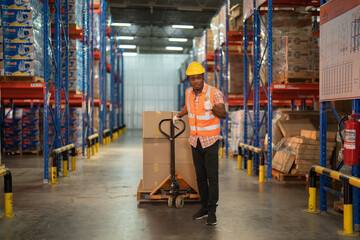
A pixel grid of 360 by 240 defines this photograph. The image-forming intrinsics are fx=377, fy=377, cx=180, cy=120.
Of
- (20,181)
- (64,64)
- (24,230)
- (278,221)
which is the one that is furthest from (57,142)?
(278,221)

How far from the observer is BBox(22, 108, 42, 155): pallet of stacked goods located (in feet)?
42.9

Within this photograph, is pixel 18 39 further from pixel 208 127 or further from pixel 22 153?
pixel 22 153

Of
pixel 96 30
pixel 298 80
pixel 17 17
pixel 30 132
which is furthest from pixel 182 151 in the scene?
pixel 96 30

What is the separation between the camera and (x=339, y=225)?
4.66m

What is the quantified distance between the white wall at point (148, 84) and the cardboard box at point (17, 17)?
28.9 m

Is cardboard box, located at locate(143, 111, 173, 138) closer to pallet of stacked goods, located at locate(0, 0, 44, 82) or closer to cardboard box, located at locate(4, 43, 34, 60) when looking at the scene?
pallet of stacked goods, located at locate(0, 0, 44, 82)

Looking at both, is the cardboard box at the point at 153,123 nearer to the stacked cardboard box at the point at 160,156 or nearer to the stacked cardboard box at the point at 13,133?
the stacked cardboard box at the point at 160,156

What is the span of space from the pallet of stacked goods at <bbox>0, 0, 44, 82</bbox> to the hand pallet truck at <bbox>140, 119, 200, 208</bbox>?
341cm

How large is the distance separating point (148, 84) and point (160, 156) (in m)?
31.6

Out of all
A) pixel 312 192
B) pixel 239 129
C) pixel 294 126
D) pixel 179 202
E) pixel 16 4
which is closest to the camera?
pixel 312 192


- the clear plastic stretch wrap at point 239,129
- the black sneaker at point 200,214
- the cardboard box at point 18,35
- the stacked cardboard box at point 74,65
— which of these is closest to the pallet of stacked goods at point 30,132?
the stacked cardboard box at point 74,65

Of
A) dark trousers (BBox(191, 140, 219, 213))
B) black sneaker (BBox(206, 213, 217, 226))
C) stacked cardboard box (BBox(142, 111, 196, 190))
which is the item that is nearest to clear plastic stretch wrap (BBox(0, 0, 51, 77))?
stacked cardboard box (BBox(142, 111, 196, 190))

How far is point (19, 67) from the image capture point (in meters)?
7.46

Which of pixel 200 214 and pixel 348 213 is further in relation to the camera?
pixel 200 214
